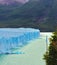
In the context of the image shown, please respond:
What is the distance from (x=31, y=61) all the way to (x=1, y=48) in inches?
145

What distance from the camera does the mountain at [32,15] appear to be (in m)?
36.6

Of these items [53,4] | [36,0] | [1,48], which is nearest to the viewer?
[1,48]

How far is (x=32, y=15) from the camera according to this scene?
40.5 meters

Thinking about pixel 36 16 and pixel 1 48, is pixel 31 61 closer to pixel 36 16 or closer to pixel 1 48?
pixel 1 48

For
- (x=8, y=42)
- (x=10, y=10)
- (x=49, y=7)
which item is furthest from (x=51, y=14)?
(x=8, y=42)

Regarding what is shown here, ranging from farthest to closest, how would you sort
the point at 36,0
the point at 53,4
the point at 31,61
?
1. the point at 36,0
2. the point at 53,4
3. the point at 31,61

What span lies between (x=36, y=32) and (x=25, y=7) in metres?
19.5

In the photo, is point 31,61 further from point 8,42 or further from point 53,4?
point 53,4

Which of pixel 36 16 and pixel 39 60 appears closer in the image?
pixel 39 60

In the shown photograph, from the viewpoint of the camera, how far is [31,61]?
11484 mm

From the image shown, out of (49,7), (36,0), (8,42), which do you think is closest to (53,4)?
(49,7)

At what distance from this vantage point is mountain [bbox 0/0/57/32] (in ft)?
120

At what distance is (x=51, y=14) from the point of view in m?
37.8

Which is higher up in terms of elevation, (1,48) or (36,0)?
(36,0)
